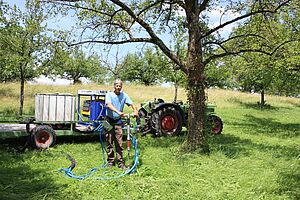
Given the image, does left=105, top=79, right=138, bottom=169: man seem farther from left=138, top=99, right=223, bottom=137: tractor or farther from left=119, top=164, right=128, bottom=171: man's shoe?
left=138, top=99, right=223, bottom=137: tractor

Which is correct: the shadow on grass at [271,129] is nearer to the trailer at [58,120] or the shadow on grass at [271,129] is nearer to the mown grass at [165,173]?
the mown grass at [165,173]

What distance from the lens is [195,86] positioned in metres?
8.53

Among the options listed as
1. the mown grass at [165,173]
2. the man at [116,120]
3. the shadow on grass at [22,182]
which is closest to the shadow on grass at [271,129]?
the mown grass at [165,173]

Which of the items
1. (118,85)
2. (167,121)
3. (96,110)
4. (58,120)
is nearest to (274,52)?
(167,121)

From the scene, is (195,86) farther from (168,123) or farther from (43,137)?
(43,137)

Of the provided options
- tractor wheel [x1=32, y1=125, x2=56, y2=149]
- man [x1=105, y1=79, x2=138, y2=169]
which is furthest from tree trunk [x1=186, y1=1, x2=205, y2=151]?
tractor wheel [x1=32, y1=125, x2=56, y2=149]

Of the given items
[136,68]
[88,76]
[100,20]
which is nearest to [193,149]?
[100,20]

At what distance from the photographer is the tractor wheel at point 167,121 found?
1137 centimetres

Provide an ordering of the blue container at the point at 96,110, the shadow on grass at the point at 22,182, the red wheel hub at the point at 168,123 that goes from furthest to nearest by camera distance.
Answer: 1. the red wheel hub at the point at 168,123
2. the blue container at the point at 96,110
3. the shadow on grass at the point at 22,182

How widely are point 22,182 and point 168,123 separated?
640 cm

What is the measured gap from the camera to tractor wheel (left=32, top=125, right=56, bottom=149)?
8.64 metres

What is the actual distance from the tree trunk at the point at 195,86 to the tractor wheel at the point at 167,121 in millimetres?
2814

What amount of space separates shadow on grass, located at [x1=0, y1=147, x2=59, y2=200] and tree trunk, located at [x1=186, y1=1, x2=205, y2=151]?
3.82 m

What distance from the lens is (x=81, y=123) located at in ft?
32.4
